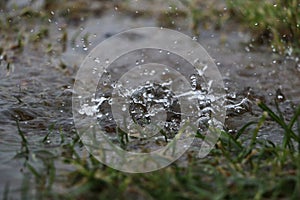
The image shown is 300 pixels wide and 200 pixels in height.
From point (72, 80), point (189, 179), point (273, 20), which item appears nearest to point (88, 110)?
point (72, 80)

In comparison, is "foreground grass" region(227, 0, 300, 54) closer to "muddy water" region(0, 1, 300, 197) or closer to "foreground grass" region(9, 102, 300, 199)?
"muddy water" region(0, 1, 300, 197)

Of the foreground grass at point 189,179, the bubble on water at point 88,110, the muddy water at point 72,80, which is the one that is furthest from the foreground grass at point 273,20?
the foreground grass at point 189,179

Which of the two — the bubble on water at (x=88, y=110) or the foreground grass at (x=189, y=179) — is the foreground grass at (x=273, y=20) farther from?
the foreground grass at (x=189, y=179)

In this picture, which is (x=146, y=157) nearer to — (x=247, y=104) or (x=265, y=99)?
(x=247, y=104)

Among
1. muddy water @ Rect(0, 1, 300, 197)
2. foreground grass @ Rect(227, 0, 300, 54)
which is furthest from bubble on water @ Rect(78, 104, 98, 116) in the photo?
foreground grass @ Rect(227, 0, 300, 54)

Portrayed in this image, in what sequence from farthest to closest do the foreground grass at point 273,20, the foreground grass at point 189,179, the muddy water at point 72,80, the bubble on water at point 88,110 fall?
1. the foreground grass at point 273,20
2. the bubble on water at point 88,110
3. the muddy water at point 72,80
4. the foreground grass at point 189,179

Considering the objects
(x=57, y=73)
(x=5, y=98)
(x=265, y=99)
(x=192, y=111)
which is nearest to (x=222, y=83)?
(x=265, y=99)
